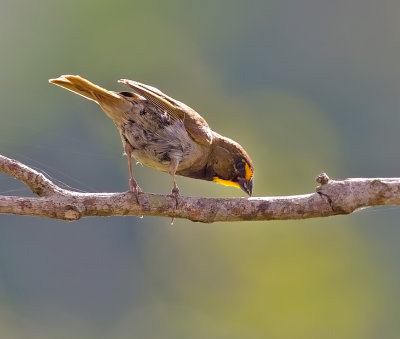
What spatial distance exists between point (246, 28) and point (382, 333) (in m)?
27.5

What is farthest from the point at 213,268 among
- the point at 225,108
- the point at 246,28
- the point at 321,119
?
the point at 246,28

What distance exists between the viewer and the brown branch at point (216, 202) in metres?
6.55

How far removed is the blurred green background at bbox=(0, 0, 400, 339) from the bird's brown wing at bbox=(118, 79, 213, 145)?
17.1 metres

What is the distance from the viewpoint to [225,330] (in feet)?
105

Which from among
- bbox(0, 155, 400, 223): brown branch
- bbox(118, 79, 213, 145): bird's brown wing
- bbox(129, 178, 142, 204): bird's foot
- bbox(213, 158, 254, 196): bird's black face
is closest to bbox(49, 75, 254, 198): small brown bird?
bbox(118, 79, 213, 145): bird's brown wing

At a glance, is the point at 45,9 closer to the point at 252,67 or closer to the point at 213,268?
the point at 252,67

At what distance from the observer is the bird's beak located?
862 centimetres

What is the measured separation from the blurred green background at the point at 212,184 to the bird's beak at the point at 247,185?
16956 millimetres

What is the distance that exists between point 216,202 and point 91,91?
5.47ft

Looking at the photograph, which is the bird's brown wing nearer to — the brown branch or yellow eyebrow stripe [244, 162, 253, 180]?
yellow eyebrow stripe [244, 162, 253, 180]

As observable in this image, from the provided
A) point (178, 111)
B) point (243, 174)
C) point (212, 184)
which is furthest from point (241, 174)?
point (212, 184)

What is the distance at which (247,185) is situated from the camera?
8.68 metres

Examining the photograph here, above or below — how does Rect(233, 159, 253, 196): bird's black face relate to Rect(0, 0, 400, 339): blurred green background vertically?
below

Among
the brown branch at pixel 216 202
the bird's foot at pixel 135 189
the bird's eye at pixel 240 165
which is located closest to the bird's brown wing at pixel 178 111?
the bird's eye at pixel 240 165
